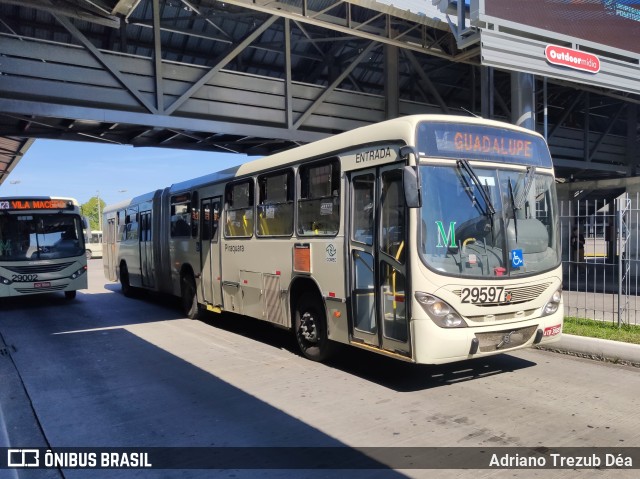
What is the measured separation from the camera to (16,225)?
13875 mm

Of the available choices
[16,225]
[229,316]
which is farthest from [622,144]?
[16,225]

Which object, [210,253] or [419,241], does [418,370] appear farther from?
[210,253]

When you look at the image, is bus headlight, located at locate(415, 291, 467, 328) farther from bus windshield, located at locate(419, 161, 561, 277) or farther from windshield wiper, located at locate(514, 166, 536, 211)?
windshield wiper, located at locate(514, 166, 536, 211)

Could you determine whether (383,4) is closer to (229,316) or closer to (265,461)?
(229,316)

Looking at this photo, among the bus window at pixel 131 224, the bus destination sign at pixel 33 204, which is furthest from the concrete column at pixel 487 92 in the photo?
the bus destination sign at pixel 33 204

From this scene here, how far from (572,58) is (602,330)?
21.6 feet

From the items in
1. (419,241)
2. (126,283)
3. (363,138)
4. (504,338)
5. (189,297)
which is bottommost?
(126,283)

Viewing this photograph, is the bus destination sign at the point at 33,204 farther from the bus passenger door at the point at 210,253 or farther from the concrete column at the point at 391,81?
the concrete column at the point at 391,81

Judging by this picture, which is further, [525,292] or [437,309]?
[525,292]

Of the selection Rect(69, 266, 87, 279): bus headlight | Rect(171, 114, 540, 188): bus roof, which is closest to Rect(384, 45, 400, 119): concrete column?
Rect(171, 114, 540, 188): bus roof

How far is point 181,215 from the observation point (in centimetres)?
1224

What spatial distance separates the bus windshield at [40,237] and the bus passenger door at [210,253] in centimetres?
585

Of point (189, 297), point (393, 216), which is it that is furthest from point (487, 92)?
point (189, 297)

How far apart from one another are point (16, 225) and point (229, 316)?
6.65 metres
